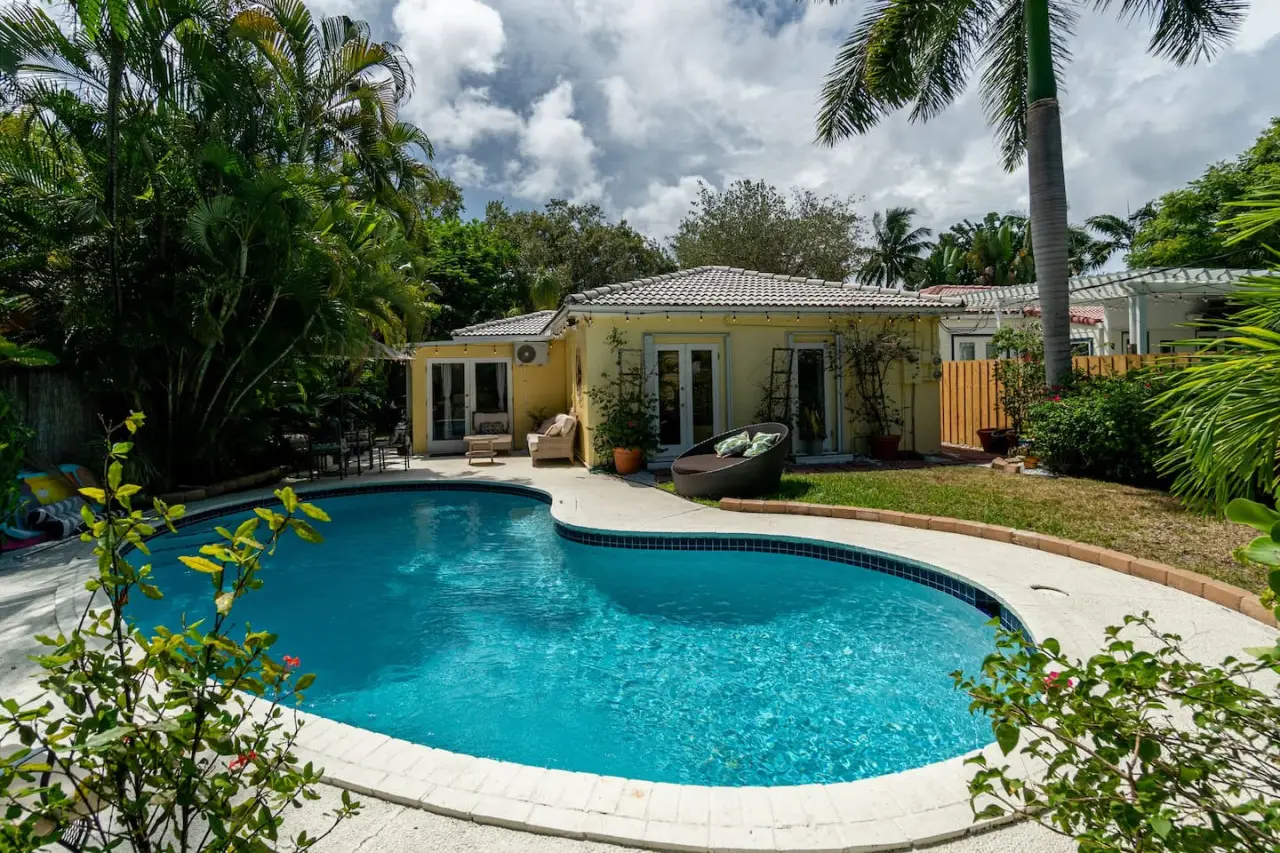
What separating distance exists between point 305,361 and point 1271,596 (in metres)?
14.0

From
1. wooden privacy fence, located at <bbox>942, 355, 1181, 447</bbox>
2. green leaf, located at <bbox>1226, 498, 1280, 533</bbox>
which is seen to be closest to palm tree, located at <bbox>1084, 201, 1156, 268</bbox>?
wooden privacy fence, located at <bbox>942, 355, 1181, 447</bbox>

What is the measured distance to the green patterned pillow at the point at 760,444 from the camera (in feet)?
34.3

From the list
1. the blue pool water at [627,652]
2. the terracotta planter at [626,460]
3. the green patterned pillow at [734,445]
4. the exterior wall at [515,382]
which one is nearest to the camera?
the blue pool water at [627,652]

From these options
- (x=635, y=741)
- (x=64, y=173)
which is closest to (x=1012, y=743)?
(x=635, y=741)

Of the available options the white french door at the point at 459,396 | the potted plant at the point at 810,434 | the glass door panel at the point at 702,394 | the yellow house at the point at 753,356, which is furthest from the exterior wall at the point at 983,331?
the white french door at the point at 459,396

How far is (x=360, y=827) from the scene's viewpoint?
2.86 meters

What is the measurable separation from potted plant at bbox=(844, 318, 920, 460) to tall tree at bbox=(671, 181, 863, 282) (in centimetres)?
1635

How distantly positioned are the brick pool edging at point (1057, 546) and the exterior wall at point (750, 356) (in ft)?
14.3

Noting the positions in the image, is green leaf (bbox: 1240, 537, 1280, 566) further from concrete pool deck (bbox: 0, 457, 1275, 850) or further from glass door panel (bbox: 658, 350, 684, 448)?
glass door panel (bbox: 658, 350, 684, 448)

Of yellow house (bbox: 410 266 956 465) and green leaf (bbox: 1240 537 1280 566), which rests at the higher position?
yellow house (bbox: 410 266 956 465)

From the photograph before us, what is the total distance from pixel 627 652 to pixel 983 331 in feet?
70.8

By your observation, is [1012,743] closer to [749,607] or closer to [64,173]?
[749,607]

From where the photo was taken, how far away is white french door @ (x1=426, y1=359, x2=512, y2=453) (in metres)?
17.9

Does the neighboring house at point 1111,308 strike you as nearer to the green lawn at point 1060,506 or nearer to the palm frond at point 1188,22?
the green lawn at point 1060,506
